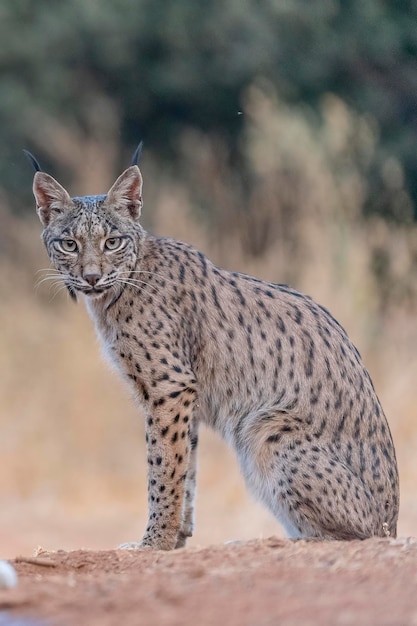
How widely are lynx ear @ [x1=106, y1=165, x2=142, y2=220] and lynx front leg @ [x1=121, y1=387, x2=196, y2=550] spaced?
1.25 m

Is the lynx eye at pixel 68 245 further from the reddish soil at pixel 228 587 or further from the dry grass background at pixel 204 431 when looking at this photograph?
the dry grass background at pixel 204 431

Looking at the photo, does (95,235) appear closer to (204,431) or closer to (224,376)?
(224,376)

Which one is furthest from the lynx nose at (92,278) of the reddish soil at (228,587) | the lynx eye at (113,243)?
the reddish soil at (228,587)

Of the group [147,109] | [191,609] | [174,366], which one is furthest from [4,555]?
[147,109]

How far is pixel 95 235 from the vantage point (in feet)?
26.7

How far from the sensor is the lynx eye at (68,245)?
8.19 m

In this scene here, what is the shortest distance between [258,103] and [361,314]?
648 centimetres

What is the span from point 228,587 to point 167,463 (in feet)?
7.87

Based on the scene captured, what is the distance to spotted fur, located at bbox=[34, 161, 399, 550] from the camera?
7.93 m

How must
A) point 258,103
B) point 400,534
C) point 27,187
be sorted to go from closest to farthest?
1. point 400,534
2. point 258,103
3. point 27,187

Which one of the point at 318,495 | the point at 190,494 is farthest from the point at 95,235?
the point at 318,495

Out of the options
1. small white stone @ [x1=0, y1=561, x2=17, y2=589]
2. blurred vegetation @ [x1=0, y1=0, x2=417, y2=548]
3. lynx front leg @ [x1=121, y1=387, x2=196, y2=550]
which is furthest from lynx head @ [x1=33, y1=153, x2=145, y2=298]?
blurred vegetation @ [x1=0, y1=0, x2=417, y2=548]

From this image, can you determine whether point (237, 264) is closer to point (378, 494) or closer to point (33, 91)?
point (378, 494)

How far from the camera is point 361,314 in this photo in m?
14.8
